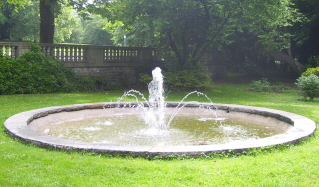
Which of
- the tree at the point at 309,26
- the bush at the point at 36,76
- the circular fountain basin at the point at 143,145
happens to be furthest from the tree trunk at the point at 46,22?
the tree at the point at 309,26

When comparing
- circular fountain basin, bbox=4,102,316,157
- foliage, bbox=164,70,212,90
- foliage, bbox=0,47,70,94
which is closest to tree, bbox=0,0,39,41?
foliage, bbox=0,47,70,94

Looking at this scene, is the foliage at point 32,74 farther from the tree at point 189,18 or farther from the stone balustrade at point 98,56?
the tree at point 189,18

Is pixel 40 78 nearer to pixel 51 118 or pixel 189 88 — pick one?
pixel 51 118

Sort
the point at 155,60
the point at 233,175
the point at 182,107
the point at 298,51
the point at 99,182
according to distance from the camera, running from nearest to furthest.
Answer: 1. the point at 99,182
2. the point at 233,175
3. the point at 182,107
4. the point at 155,60
5. the point at 298,51

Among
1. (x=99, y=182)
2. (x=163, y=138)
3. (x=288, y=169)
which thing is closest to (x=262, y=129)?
(x=163, y=138)

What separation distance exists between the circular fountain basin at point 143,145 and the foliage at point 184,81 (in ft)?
23.1

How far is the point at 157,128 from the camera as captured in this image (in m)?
10.1

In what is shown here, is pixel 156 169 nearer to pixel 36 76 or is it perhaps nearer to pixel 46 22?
pixel 36 76

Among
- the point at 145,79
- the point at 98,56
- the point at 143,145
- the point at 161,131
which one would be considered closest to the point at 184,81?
the point at 145,79

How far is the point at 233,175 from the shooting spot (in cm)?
562

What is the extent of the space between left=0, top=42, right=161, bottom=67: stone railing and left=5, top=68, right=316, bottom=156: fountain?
7.21 meters

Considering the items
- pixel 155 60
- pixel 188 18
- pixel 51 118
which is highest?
pixel 188 18

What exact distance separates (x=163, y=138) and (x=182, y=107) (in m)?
4.69

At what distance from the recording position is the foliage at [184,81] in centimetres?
2061
